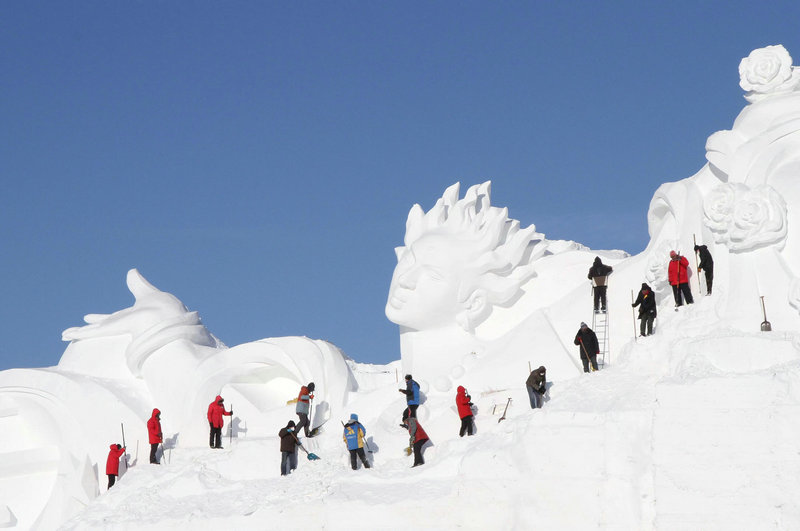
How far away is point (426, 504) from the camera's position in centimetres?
1695

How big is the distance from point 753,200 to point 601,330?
11.9ft

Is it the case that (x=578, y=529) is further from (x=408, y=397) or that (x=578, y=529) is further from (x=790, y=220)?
(x=790, y=220)

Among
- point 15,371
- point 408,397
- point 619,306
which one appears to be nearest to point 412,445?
point 408,397

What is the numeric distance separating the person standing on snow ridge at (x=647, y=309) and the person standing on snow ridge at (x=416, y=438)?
435cm

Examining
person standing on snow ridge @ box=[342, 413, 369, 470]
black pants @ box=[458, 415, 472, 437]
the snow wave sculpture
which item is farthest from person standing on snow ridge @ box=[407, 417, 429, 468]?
the snow wave sculpture

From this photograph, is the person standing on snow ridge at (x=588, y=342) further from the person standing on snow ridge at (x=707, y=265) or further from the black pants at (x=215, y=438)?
the black pants at (x=215, y=438)

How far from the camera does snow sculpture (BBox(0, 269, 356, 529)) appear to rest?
927 inches

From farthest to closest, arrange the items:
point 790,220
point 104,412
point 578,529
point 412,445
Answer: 1. point 104,412
2. point 790,220
3. point 412,445
4. point 578,529

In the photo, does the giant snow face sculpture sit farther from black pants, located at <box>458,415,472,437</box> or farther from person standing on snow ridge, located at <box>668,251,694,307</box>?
black pants, located at <box>458,415,472,437</box>

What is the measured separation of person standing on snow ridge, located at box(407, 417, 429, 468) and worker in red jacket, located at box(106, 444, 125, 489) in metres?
5.90

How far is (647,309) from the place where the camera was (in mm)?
20453

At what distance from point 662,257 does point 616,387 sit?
4616 millimetres

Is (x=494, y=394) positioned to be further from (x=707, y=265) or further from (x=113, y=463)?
(x=113, y=463)

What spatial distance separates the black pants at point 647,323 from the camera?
806 inches
